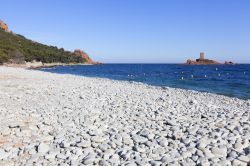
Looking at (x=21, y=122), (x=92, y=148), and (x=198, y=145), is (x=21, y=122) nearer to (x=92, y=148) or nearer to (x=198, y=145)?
(x=92, y=148)

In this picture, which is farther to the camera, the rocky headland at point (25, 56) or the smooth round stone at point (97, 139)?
the rocky headland at point (25, 56)

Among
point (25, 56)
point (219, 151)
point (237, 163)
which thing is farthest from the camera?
point (25, 56)

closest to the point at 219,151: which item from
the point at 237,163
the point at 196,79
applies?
the point at 237,163

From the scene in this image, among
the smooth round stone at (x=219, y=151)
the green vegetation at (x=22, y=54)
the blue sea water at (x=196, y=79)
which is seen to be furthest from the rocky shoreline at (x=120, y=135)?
the green vegetation at (x=22, y=54)

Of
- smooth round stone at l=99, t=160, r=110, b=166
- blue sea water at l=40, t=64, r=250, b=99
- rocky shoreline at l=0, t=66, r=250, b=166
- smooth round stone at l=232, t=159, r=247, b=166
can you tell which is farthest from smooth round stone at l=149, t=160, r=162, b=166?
blue sea water at l=40, t=64, r=250, b=99

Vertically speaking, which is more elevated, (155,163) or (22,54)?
(22,54)

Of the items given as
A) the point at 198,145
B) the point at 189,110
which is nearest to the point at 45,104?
the point at 189,110

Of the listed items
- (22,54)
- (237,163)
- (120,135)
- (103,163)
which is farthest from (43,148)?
(22,54)

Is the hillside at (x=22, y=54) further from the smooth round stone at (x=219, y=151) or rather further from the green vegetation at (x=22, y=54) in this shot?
the smooth round stone at (x=219, y=151)

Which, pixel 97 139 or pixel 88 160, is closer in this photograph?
pixel 88 160

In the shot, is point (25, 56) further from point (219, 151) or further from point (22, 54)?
point (219, 151)

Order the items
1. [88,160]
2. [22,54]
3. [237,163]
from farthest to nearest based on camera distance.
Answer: [22,54], [88,160], [237,163]

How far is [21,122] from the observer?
38.2 ft

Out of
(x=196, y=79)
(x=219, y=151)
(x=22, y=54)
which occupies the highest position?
(x=22, y=54)
